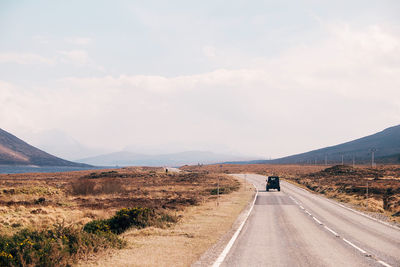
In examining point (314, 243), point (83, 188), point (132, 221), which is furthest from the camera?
point (83, 188)

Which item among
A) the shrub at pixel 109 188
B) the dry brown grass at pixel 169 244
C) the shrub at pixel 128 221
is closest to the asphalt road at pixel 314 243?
the dry brown grass at pixel 169 244

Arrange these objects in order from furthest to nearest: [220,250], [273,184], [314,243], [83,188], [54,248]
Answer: [273,184] → [83,188] → [314,243] → [220,250] → [54,248]

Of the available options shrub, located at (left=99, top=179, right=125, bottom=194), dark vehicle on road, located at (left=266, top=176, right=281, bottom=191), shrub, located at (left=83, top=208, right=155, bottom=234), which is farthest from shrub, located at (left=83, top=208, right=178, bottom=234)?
dark vehicle on road, located at (left=266, top=176, right=281, bottom=191)

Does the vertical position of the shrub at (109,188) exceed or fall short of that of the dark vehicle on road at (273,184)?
it falls short

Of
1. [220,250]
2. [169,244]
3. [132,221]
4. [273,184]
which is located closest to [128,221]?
[132,221]

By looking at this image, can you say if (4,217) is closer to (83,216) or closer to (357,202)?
(83,216)

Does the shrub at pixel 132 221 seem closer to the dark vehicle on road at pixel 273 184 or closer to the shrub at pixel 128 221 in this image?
the shrub at pixel 128 221

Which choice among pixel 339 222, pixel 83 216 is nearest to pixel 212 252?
pixel 339 222

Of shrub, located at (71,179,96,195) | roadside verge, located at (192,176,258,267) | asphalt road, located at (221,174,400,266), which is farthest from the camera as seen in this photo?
shrub, located at (71,179,96,195)

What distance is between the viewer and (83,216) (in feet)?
82.8

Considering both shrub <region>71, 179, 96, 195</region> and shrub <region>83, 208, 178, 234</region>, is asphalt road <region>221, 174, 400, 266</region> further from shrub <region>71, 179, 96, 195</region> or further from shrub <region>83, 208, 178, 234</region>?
shrub <region>71, 179, 96, 195</region>

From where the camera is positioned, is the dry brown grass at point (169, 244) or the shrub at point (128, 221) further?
the shrub at point (128, 221)

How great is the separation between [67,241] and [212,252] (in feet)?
15.4

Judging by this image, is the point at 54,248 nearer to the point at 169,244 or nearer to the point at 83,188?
the point at 169,244
